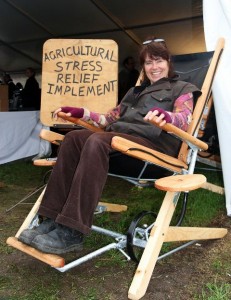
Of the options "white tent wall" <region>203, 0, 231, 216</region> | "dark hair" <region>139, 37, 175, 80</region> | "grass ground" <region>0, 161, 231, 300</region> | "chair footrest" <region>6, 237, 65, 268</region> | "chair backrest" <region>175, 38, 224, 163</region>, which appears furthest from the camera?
"white tent wall" <region>203, 0, 231, 216</region>

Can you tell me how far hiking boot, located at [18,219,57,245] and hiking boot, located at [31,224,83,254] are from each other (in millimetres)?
34

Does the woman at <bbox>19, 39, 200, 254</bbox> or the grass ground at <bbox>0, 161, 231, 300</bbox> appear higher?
the woman at <bbox>19, 39, 200, 254</bbox>

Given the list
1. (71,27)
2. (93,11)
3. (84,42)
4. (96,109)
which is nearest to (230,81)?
(96,109)

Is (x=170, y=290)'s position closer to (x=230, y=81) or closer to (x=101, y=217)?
(x=101, y=217)

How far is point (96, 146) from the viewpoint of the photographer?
4.49ft

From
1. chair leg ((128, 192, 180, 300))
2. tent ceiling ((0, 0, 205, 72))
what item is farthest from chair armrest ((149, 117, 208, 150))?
tent ceiling ((0, 0, 205, 72))

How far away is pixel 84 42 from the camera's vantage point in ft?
8.39

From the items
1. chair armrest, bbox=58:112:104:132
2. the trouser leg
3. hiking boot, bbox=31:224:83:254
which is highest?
chair armrest, bbox=58:112:104:132

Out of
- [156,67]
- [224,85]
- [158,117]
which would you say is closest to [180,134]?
[158,117]

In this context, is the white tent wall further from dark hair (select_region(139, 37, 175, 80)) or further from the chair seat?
the chair seat

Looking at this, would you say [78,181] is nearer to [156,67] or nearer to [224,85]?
[156,67]

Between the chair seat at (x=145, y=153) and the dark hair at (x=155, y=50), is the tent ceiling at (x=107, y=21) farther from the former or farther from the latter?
the chair seat at (x=145, y=153)

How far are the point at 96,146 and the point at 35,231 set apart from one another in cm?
42

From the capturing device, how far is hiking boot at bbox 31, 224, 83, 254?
4.32 feet
